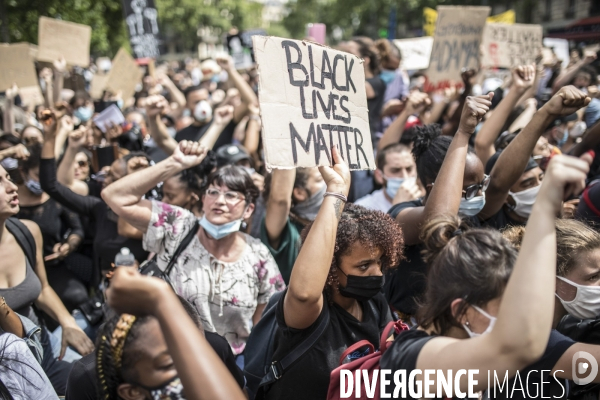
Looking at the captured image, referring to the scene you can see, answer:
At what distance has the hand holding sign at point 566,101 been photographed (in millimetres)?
2695

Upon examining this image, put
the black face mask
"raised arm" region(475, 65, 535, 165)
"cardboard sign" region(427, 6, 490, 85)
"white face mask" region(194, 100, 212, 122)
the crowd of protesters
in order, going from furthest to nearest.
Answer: "white face mask" region(194, 100, 212, 122) < "cardboard sign" region(427, 6, 490, 85) < "raised arm" region(475, 65, 535, 165) < the black face mask < the crowd of protesters

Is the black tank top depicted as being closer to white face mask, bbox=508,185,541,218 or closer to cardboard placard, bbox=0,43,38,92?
white face mask, bbox=508,185,541,218

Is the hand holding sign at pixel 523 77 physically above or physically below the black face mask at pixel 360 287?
above

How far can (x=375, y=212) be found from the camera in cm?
268

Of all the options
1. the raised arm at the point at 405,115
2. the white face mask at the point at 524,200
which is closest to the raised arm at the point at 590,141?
the raised arm at the point at 405,115

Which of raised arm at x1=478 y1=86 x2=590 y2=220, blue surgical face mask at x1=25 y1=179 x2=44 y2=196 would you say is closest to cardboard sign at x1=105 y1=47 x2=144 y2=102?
blue surgical face mask at x1=25 y1=179 x2=44 y2=196

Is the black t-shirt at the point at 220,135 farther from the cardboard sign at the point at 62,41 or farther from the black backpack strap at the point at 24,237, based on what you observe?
the cardboard sign at the point at 62,41

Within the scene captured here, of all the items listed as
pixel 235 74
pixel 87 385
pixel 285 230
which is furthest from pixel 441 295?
pixel 235 74

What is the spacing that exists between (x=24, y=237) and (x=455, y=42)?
4.55 m

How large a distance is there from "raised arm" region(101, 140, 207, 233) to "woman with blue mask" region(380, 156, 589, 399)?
1820 millimetres

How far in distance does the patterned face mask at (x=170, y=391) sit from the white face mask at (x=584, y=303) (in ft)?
5.66

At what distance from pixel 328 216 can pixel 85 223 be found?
12.4 feet

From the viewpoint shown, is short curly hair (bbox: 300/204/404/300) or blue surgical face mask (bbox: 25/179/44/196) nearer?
short curly hair (bbox: 300/204/404/300)

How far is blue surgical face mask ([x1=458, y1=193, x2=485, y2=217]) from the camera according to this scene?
3.02m
